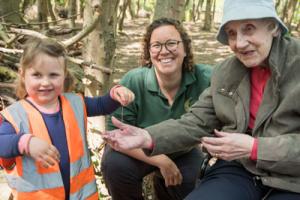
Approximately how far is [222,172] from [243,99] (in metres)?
0.45

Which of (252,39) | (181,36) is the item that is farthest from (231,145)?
(181,36)

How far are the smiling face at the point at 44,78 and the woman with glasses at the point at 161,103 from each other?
2.70 feet

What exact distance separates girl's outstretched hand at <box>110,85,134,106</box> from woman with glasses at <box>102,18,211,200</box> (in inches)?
20.6

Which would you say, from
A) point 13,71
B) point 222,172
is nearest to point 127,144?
point 222,172

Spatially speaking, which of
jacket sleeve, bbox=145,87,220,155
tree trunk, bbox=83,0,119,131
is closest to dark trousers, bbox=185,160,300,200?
jacket sleeve, bbox=145,87,220,155

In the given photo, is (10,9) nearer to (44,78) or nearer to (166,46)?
(166,46)

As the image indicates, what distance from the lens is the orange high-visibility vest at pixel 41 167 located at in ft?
7.38

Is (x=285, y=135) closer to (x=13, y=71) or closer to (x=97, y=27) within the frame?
(x=97, y=27)

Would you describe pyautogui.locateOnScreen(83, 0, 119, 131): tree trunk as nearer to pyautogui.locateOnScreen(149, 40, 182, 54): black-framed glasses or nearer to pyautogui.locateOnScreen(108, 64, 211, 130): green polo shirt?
pyautogui.locateOnScreen(108, 64, 211, 130): green polo shirt

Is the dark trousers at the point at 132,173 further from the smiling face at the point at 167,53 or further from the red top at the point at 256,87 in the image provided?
the red top at the point at 256,87

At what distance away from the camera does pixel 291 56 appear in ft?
7.68

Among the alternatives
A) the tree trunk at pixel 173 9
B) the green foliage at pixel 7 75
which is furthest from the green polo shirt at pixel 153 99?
the green foliage at pixel 7 75

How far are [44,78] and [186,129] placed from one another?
2.96 feet

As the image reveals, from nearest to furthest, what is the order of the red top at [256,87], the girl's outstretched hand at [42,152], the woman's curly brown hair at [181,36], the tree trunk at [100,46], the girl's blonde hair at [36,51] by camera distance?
1. the girl's outstretched hand at [42,152]
2. the girl's blonde hair at [36,51]
3. the red top at [256,87]
4. the woman's curly brown hair at [181,36]
5. the tree trunk at [100,46]
